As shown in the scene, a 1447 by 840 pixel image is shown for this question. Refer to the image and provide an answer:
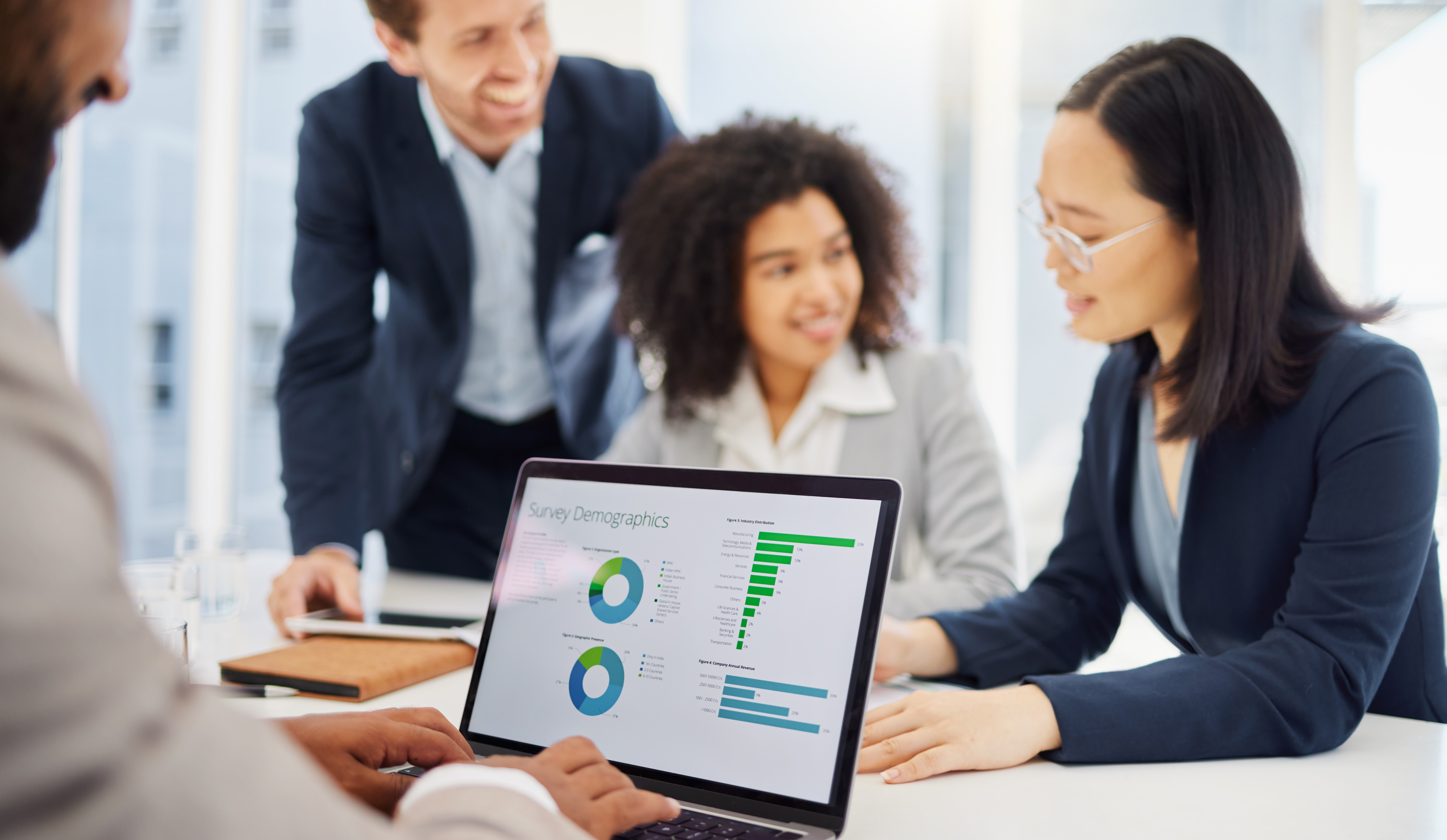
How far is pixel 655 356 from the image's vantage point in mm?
2100

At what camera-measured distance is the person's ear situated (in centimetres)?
177

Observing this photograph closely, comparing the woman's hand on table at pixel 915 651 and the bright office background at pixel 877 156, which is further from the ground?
the bright office background at pixel 877 156

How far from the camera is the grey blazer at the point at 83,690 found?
341 millimetres

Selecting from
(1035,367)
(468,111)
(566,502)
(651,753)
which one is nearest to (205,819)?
(651,753)

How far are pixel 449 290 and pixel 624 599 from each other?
1.27 metres

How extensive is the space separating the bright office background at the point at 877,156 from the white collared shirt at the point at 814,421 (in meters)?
0.36

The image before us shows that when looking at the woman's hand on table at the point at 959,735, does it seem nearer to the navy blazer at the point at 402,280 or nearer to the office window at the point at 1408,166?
the navy blazer at the point at 402,280

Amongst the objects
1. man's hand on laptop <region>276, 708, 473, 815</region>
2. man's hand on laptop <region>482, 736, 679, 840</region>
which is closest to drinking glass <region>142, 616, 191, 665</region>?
man's hand on laptop <region>276, 708, 473, 815</region>

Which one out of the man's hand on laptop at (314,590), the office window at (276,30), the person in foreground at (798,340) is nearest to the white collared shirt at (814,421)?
the person in foreground at (798,340)

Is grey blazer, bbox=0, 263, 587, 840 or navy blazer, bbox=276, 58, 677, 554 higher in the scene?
navy blazer, bbox=276, 58, 677, 554

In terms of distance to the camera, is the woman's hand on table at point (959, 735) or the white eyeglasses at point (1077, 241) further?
the white eyeglasses at point (1077, 241)

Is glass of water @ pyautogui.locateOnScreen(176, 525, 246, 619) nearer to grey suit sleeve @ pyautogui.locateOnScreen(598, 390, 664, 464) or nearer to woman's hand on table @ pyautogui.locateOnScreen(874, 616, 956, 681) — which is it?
grey suit sleeve @ pyautogui.locateOnScreen(598, 390, 664, 464)

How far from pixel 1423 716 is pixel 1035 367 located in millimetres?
2087

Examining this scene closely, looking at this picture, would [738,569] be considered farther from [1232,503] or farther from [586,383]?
[586,383]
